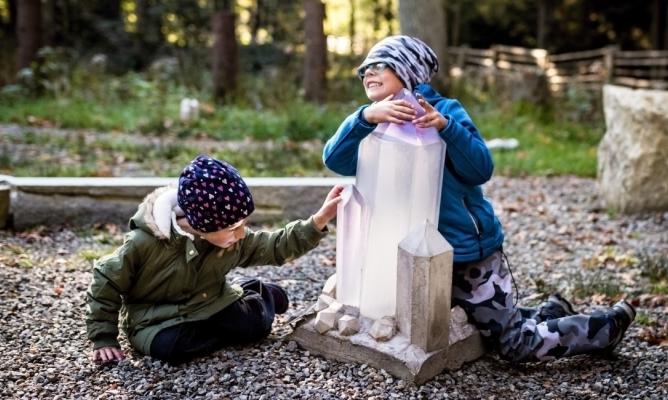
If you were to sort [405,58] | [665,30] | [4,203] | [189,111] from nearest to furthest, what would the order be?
[405,58]
[4,203]
[189,111]
[665,30]

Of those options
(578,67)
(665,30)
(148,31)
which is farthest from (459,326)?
(665,30)

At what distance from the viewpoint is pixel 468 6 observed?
79.8 feet

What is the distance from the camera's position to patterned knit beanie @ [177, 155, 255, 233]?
115 inches

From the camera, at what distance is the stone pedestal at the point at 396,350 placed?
299 centimetres

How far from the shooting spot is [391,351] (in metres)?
3.03

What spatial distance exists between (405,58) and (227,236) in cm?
97

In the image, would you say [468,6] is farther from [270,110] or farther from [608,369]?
[608,369]

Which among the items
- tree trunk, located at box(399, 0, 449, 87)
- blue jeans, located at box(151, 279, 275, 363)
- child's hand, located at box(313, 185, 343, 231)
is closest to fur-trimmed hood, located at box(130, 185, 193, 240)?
blue jeans, located at box(151, 279, 275, 363)

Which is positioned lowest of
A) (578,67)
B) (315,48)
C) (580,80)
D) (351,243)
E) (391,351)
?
(391,351)

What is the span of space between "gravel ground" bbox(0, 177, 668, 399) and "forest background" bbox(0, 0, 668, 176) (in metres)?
2.27

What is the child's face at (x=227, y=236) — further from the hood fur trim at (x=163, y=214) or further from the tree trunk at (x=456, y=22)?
the tree trunk at (x=456, y=22)

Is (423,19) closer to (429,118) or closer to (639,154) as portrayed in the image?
(639,154)

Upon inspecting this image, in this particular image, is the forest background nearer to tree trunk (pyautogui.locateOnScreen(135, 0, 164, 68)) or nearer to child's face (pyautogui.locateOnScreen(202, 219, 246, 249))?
tree trunk (pyautogui.locateOnScreen(135, 0, 164, 68))

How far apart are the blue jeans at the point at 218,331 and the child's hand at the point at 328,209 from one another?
18.5 inches
